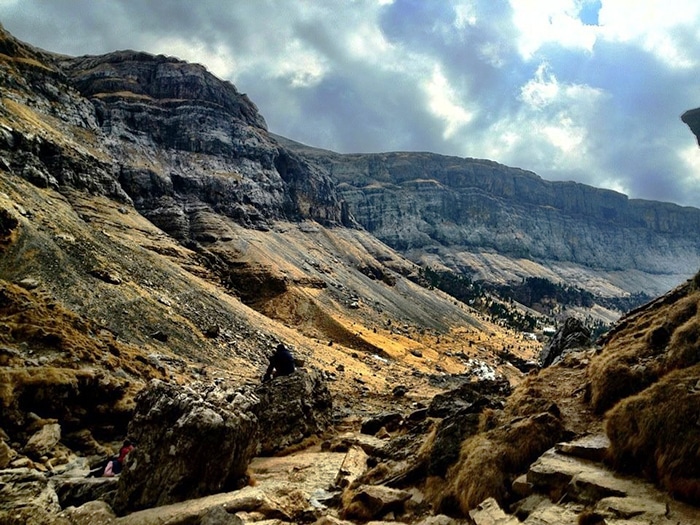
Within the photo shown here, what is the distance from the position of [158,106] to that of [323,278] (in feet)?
245

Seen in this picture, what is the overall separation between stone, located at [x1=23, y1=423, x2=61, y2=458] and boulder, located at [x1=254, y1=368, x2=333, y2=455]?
5.37 m

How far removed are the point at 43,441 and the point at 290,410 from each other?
273 inches

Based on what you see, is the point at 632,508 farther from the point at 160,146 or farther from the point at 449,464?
the point at 160,146

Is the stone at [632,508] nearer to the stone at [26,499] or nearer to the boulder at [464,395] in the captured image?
the boulder at [464,395]

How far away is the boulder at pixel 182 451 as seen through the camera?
8117 mm

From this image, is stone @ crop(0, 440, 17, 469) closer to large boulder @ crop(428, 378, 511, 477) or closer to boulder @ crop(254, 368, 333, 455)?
boulder @ crop(254, 368, 333, 455)

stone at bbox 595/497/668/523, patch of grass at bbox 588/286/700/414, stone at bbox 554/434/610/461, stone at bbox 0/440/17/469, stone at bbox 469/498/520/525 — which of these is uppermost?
patch of grass at bbox 588/286/700/414

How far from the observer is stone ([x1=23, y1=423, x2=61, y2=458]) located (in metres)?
10.3

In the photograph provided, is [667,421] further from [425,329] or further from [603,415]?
[425,329]

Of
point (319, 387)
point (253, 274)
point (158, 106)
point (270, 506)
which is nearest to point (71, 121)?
point (158, 106)

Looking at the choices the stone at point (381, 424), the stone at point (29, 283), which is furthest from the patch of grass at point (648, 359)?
the stone at point (29, 283)

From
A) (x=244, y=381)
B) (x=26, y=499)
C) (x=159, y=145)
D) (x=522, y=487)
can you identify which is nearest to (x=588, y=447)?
(x=522, y=487)

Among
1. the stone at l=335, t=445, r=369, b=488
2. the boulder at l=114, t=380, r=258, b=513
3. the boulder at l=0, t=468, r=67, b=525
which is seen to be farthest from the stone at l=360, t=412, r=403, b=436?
the boulder at l=0, t=468, r=67, b=525

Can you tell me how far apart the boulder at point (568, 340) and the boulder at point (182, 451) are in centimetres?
1349
